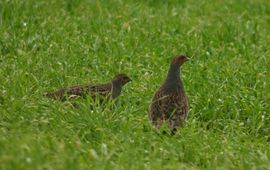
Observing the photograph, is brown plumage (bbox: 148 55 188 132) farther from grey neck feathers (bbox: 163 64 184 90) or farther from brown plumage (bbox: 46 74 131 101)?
brown plumage (bbox: 46 74 131 101)

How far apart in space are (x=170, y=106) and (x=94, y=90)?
3.95 feet

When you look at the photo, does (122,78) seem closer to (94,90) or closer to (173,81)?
(94,90)

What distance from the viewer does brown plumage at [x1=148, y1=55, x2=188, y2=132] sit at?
8008 mm

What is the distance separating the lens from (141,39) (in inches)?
466

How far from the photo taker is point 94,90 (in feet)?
29.7

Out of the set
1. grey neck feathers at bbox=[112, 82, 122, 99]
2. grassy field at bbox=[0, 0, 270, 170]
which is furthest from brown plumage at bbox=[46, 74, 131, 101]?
grassy field at bbox=[0, 0, 270, 170]

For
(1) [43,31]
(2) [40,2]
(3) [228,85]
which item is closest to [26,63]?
(1) [43,31]

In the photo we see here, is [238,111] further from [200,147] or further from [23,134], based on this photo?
[23,134]

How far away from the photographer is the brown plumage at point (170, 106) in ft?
26.3

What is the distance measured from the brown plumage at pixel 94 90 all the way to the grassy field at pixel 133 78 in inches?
5.2

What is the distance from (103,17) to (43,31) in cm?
134

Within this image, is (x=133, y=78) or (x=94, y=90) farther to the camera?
(x=133, y=78)

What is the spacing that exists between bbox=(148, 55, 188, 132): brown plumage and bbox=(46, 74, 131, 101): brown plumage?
0.81m

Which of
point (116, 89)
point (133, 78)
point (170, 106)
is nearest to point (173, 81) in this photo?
point (170, 106)
